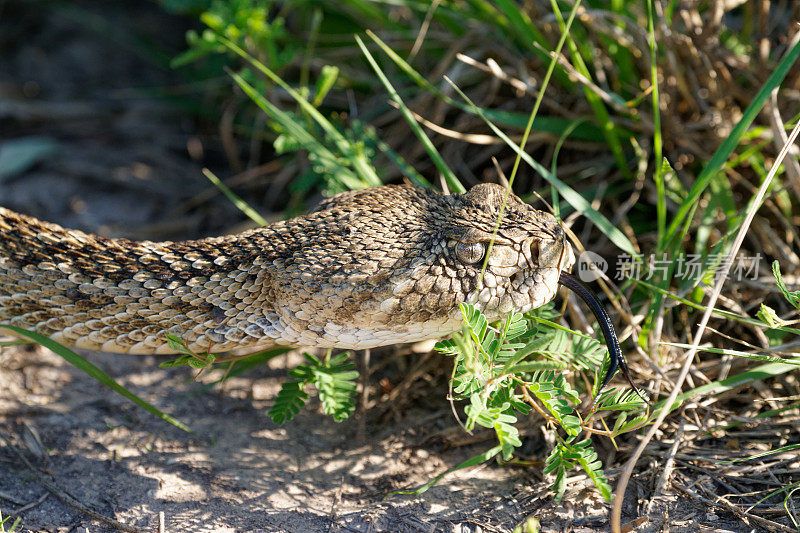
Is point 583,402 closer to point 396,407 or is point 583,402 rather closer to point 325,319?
point 396,407

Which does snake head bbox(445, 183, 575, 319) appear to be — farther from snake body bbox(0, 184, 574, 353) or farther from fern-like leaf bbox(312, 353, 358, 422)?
fern-like leaf bbox(312, 353, 358, 422)

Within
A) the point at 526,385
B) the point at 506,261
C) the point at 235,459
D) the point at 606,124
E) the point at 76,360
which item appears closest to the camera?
the point at 526,385

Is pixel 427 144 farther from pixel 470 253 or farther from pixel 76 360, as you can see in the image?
pixel 76 360

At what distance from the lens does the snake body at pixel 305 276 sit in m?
2.59

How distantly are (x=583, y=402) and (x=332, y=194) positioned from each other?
151 cm

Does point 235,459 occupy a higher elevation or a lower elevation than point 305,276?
lower

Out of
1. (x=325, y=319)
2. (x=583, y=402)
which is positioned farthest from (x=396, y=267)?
(x=583, y=402)

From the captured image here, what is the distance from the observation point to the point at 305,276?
2627 mm

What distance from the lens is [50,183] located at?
4816mm

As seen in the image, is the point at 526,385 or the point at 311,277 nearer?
the point at 526,385

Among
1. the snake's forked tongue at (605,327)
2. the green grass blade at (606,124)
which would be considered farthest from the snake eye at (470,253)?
the green grass blade at (606,124)

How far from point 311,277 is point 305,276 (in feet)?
0.08

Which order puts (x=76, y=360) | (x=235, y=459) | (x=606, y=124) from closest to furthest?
(x=76, y=360), (x=235, y=459), (x=606, y=124)

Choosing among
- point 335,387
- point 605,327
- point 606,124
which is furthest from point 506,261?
point 606,124
